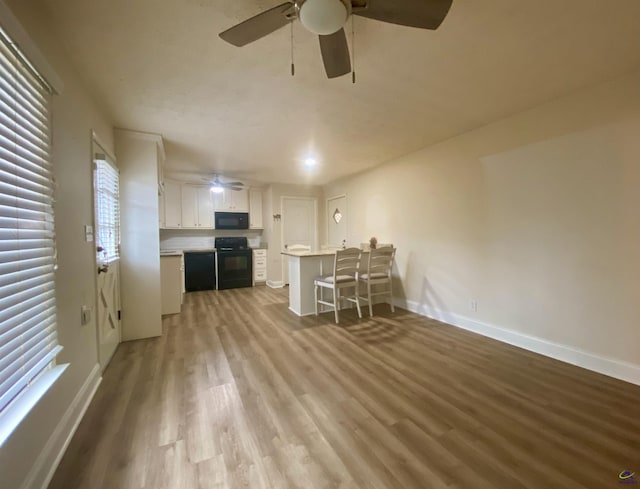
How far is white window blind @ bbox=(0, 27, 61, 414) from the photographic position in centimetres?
112

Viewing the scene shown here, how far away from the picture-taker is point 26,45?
→ 4.05 feet

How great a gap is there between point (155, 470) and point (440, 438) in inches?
61.1

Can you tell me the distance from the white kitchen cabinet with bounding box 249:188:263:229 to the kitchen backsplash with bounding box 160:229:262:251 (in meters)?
0.53

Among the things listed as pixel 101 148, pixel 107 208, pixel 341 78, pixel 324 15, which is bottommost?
pixel 107 208

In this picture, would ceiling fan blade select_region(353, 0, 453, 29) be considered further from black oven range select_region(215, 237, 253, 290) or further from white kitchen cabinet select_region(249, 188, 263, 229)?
white kitchen cabinet select_region(249, 188, 263, 229)

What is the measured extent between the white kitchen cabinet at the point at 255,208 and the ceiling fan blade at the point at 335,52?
518 cm

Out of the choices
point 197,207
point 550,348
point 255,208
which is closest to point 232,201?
point 255,208

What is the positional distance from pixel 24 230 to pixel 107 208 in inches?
63.3

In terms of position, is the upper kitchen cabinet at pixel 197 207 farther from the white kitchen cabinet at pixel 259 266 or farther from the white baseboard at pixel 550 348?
the white baseboard at pixel 550 348

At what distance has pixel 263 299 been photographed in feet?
16.6

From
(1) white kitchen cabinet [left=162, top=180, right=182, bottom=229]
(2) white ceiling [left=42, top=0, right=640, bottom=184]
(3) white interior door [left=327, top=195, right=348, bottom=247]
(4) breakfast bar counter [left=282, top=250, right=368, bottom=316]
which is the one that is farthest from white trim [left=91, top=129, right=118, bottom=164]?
(3) white interior door [left=327, top=195, right=348, bottom=247]

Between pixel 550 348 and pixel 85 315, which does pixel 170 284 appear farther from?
pixel 550 348

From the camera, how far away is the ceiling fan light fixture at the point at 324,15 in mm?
1165

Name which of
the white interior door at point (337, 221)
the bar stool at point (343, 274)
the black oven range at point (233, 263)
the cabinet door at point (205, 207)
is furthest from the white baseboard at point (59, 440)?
the white interior door at point (337, 221)
